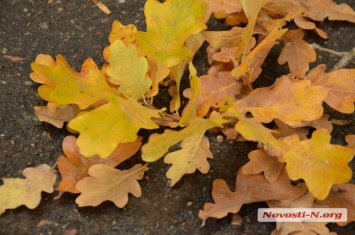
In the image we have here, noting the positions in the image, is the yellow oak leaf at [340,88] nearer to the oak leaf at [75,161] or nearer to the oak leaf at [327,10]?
the oak leaf at [327,10]

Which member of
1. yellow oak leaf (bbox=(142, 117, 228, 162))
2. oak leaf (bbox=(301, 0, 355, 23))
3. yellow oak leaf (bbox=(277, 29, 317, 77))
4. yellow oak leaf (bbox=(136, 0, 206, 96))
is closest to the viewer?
yellow oak leaf (bbox=(142, 117, 228, 162))

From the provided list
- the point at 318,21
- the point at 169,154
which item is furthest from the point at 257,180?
the point at 318,21

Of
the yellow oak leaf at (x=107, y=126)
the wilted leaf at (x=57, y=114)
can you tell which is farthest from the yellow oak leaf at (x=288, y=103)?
the wilted leaf at (x=57, y=114)

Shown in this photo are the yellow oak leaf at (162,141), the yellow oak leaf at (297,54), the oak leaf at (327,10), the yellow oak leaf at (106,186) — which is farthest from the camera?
the oak leaf at (327,10)

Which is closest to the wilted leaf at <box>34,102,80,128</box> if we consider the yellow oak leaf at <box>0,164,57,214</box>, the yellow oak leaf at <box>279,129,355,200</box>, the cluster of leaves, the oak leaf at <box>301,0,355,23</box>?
the cluster of leaves

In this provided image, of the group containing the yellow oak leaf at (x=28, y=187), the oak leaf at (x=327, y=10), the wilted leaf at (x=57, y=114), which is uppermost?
the oak leaf at (x=327, y=10)

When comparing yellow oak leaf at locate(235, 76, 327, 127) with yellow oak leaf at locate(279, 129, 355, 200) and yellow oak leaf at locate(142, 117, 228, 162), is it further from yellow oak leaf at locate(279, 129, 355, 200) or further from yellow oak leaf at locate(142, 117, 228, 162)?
yellow oak leaf at locate(142, 117, 228, 162)
